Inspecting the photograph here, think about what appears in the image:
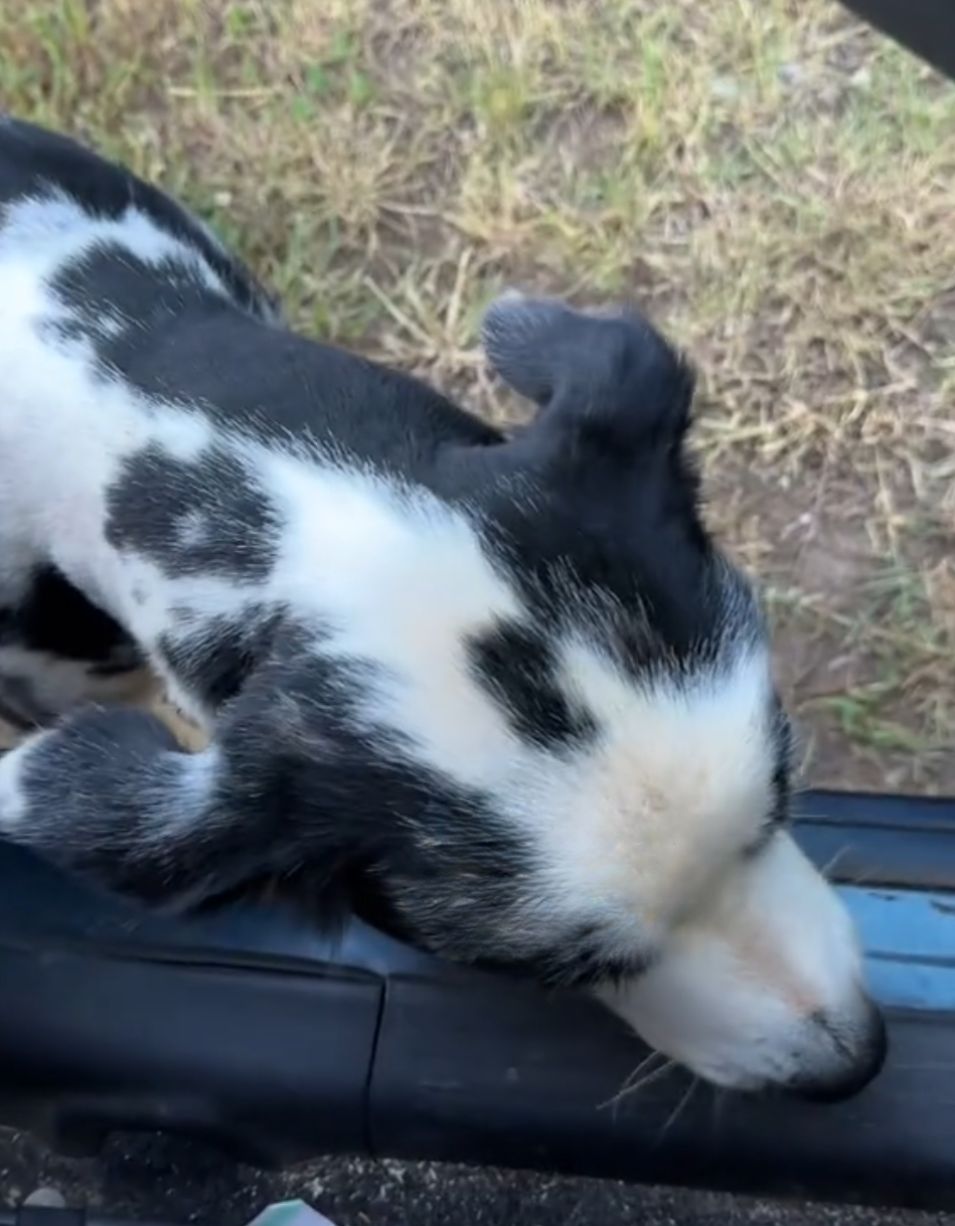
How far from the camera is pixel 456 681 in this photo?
1321 millimetres

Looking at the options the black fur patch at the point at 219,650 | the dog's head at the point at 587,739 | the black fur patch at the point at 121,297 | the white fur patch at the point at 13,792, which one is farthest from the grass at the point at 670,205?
the white fur patch at the point at 13,792

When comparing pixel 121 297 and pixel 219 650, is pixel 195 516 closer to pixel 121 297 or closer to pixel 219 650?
pixel 219 650

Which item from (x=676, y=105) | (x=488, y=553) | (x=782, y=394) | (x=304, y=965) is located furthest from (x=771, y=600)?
(x=488, y=553)

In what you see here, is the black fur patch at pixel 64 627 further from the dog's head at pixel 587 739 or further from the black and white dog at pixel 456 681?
the dog's head at pixel 587 739

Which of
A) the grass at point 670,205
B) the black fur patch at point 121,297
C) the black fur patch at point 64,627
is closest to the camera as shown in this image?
the black fur patch at point 121,297

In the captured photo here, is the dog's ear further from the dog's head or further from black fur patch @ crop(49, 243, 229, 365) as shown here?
black fur patch @ crop(49, 243, 229, 365)

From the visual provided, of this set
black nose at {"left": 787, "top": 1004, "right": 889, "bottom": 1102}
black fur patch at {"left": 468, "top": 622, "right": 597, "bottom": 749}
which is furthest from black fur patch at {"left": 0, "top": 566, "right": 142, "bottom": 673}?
black nose at {"left": 787, "top": 1004, "right": 889, "bottom": 1102}

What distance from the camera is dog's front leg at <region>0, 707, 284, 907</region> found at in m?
1.39

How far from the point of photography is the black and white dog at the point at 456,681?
132cm

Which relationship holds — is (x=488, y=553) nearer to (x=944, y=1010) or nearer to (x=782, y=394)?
(x=944, y=1010)

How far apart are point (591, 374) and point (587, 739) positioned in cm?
35

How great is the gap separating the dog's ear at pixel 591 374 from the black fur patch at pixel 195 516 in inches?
9.9

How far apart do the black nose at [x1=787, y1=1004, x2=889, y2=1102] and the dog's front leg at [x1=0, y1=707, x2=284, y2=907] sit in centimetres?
50

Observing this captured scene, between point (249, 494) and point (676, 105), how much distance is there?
4.76 ft
